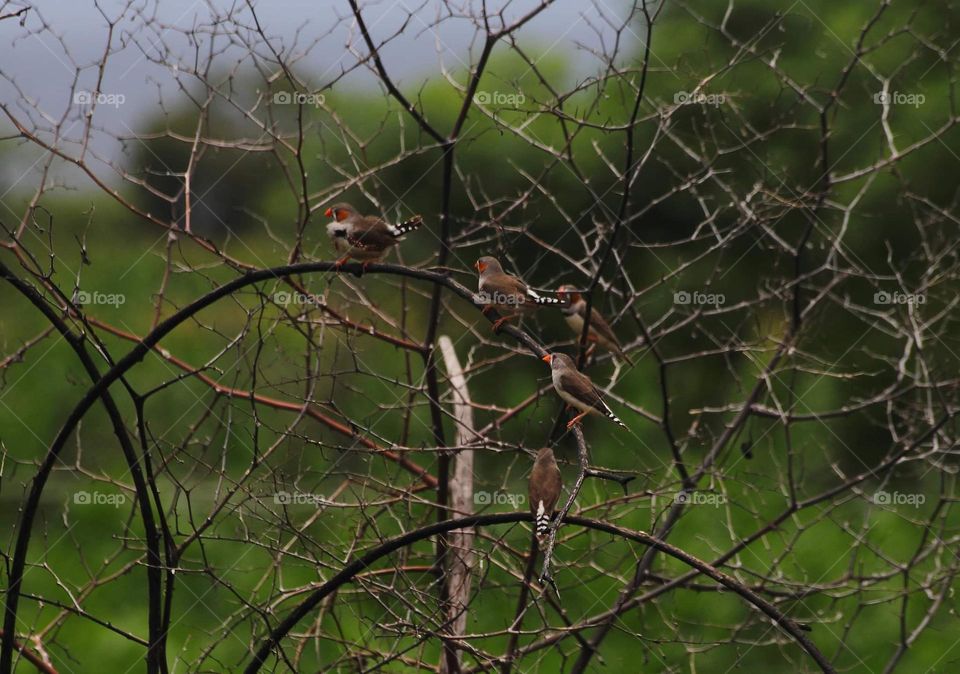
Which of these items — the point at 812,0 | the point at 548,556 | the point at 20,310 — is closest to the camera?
the point at 548,556

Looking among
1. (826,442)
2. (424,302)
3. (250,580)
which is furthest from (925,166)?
(250,580)

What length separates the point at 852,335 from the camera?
7.03 meters

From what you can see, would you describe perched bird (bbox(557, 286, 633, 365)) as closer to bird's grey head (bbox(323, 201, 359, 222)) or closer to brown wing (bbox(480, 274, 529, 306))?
brown wing (bbox(480, 274, 529, 306))

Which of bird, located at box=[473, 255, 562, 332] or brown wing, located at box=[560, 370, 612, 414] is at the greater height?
bird, located at box=[473, 255, 562, 332]

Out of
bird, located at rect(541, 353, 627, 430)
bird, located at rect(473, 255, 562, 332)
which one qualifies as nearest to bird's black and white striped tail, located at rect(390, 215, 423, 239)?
bird, located at rect(473, 255, 562, 332)

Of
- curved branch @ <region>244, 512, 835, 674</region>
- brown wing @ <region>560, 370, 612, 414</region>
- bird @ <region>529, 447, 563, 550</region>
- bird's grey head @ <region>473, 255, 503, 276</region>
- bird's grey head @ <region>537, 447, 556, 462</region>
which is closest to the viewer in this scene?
curved branch @ <region>244, 512, 835, 674</region>

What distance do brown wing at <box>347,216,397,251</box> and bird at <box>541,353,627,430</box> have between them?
66 centimetres

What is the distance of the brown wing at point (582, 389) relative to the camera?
2777 mm

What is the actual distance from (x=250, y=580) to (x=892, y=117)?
5170mm

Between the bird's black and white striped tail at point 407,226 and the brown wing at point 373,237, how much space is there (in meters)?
0.07

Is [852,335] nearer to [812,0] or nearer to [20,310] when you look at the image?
[812,0]

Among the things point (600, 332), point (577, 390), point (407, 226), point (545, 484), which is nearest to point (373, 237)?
point (407, 226)

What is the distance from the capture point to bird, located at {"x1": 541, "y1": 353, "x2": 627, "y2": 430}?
9.13 feet

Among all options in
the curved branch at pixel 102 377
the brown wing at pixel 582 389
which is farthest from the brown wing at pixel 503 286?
the curved branch at pixel 102 377
